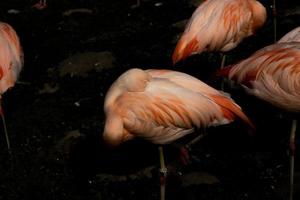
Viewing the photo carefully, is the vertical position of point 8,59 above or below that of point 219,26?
below

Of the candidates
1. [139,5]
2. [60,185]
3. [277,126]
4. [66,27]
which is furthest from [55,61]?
[277,126]

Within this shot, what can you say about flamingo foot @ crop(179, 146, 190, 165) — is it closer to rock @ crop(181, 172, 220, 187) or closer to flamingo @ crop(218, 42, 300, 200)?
rock @ crop(181, 172, 220, 187)

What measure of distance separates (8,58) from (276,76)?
2329mm

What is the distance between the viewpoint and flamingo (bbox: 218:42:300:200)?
345 cm

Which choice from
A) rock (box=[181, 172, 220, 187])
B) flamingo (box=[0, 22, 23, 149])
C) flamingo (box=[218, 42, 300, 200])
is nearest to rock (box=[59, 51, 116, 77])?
flamingo (box=[0, 22, 23, 149])

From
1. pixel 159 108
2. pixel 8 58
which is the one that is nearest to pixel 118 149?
pixel 159 108

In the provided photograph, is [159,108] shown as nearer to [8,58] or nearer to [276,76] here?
[276,76]

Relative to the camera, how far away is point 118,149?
179 inches

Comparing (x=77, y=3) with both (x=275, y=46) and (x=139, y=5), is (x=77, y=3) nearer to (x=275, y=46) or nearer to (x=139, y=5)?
(x=139, y=5)

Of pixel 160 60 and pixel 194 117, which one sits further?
pixel 160 60

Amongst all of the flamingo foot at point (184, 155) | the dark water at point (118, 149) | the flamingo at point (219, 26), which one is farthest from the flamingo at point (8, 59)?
the flamingo foot at point (184, 155)

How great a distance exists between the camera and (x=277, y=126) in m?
4.49

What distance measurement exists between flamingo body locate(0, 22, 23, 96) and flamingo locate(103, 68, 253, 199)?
1.24 m

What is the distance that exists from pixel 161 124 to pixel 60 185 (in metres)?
1.17
